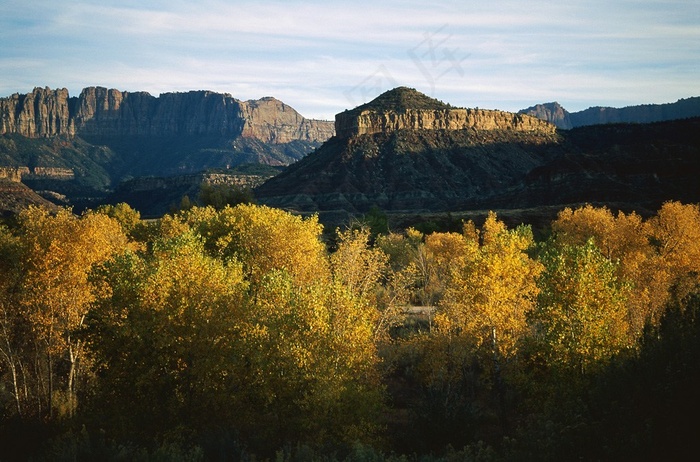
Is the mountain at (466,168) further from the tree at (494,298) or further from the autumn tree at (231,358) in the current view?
the autumn tree at (231,358)

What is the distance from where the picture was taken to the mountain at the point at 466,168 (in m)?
121

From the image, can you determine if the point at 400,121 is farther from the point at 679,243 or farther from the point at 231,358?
the point at 231,358

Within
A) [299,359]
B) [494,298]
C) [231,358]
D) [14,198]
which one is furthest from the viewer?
[14,198]

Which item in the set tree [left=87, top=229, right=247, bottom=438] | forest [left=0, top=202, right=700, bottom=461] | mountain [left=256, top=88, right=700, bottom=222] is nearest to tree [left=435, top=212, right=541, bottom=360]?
forest [left=0, top=202, right=700, bottom=461]

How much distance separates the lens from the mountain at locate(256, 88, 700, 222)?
121188mm

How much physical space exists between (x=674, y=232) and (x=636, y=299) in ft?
50.8

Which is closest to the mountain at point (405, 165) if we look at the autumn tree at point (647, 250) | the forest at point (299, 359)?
the autumn tree at point (647, 250)

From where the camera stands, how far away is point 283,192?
161875 millimetres

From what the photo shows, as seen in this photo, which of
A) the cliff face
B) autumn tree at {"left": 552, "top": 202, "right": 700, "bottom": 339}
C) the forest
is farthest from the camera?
the cliff face

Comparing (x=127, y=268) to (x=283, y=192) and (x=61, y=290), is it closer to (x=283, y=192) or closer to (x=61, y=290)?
(x=61, y=290)

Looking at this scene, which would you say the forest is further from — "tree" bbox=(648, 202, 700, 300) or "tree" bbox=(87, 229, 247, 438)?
"tree" bbox=(648, 202, 700, 300)

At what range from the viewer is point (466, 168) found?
17288 centimetres

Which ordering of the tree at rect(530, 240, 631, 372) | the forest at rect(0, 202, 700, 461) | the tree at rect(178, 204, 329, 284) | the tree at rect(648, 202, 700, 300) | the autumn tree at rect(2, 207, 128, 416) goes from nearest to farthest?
the forest at rect(0, 202, 700, 461) → the tree at rect(530, 240, 631, 372) → the autumn tree at rect(2, 207, 128, 416) → the tree at rect(648, 202, 700, 300) → the tree at rect(178, 204, 329, 284)

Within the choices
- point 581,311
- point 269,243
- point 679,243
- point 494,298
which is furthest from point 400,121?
point 581,311
